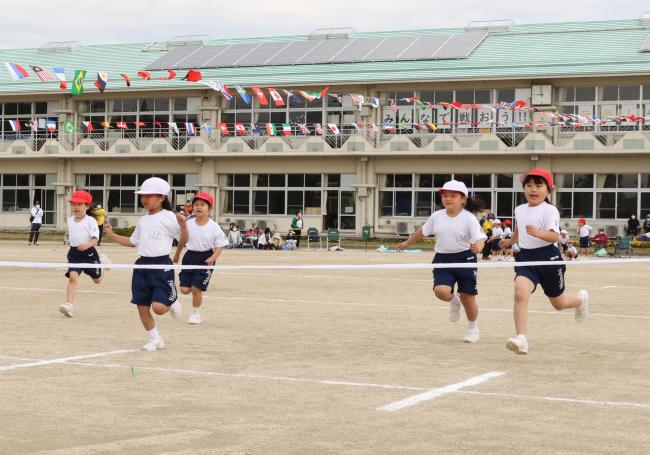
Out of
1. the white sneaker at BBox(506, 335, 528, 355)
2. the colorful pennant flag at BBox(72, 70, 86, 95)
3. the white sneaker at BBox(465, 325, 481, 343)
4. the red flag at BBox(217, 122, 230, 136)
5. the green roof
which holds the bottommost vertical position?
the white sneaker at BBox(465, 325, 481, 343)

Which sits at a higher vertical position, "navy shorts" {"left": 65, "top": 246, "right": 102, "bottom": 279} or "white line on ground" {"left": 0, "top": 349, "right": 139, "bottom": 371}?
"navy shorts" {"left": 65, "top": 246, "right": 102, "bottom": 279}

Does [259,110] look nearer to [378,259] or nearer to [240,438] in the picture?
[378,259]

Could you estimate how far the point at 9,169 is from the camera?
55.9 m

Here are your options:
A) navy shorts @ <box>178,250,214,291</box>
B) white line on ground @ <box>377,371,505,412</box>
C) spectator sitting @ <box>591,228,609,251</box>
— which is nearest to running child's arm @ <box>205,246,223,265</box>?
navy shorts @ <box>178,250,214,291</box>

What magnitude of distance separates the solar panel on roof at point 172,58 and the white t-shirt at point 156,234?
142ft

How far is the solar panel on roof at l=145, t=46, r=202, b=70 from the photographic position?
5297cm

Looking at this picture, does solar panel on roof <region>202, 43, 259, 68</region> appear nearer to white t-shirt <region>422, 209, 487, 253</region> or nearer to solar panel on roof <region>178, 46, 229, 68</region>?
solar panel on roof <region>178, 46, 229, 68</region>

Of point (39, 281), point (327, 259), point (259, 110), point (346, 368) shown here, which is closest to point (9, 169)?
point (259, 110)

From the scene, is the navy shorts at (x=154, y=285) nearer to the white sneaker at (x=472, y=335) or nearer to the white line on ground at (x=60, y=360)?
the white line on ground at (x=60, y=360)

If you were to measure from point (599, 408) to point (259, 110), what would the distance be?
1773 inches

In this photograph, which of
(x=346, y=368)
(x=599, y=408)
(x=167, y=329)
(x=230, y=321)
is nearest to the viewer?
(x=599, y=408)

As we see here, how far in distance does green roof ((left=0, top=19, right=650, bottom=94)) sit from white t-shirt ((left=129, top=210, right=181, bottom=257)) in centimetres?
3649

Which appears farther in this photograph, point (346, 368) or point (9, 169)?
point (9, 169)

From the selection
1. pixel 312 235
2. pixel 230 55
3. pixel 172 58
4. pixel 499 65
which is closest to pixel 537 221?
pixel 312 235
